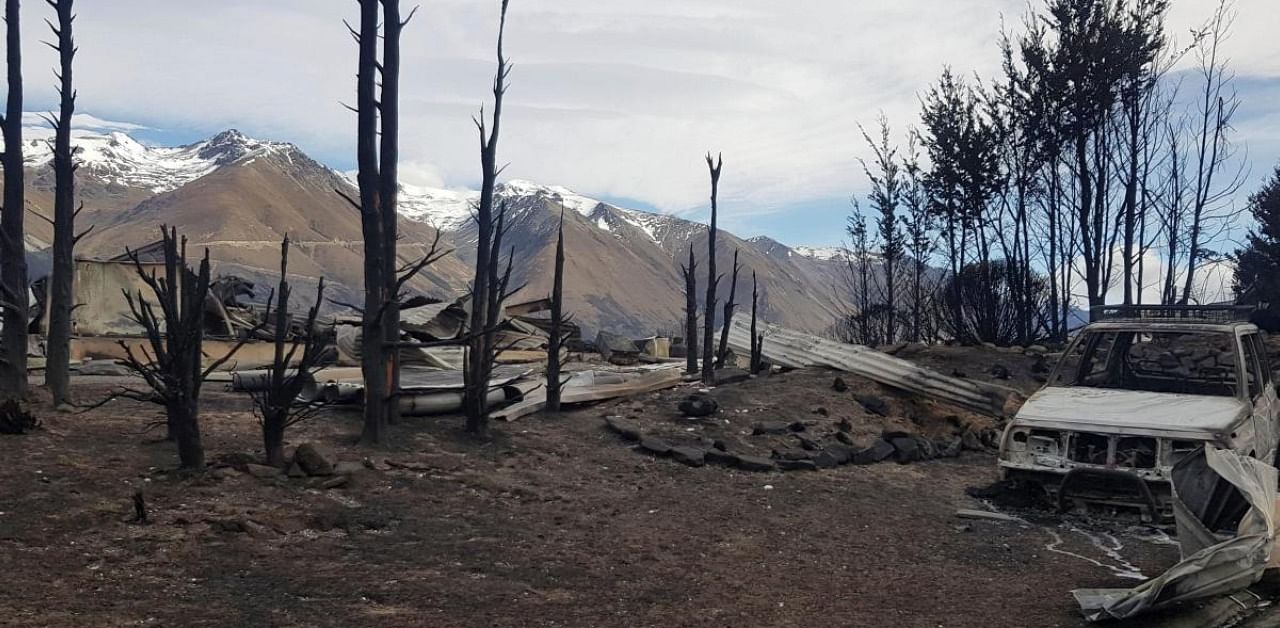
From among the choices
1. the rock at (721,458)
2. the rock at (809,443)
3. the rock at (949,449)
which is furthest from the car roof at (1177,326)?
the rock at (721,458)

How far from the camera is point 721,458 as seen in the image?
952cm

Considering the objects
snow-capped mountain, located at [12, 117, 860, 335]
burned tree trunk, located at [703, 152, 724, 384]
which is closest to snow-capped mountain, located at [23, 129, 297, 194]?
snow-capped mountain, located at [12, 117, 860, 335]

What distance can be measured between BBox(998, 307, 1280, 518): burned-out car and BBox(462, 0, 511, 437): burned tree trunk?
478 centimetres

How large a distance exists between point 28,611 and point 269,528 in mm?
1860

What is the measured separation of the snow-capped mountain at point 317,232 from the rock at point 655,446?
72571mm

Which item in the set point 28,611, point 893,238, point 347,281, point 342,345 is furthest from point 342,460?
point 347,281

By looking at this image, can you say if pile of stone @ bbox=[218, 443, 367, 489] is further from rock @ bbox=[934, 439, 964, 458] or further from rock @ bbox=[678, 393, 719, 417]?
rock @ bbox=[934, 439, 964, 458]

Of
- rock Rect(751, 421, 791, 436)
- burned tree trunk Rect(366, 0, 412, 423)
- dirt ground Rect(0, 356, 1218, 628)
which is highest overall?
burned tree trunk Rect(366, 0, 412, 423)

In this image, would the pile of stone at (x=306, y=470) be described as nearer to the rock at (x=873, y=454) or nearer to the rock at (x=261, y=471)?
the rock at (x=261, y=471)

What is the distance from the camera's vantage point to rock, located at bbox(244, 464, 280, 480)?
7215mm

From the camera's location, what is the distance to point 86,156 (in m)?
143

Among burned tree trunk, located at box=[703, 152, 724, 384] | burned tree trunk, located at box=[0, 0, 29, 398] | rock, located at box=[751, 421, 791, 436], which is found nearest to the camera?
burned tree trunk, located at box=[0, 0, 29, 398]

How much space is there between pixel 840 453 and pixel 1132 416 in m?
3.34

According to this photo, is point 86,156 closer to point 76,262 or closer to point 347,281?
point 347,281
